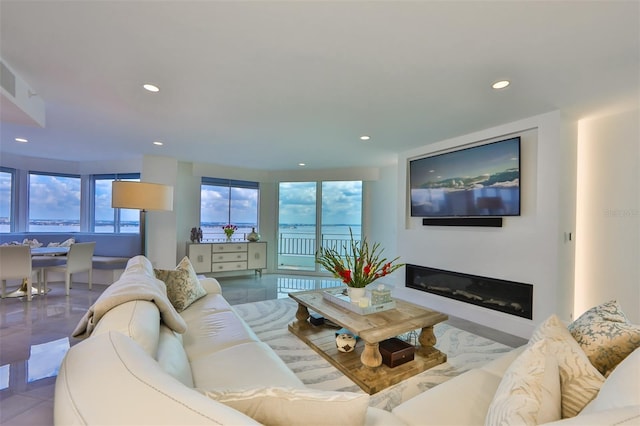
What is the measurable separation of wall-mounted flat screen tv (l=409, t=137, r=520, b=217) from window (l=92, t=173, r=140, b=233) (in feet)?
17.9

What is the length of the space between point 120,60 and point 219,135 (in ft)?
5.74

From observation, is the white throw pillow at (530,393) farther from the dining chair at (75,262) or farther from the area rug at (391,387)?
the dining chair at (75,262)

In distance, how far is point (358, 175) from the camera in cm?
586

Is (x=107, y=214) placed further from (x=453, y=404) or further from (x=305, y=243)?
(x=453, y=404)

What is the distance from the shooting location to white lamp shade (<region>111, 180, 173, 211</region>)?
9.69 feet

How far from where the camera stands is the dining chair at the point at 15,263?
12.0 ft

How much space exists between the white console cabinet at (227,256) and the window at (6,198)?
3319mm

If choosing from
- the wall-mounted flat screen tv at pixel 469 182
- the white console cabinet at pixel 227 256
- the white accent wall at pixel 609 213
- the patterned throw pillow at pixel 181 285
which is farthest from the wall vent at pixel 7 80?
the white accent wall at pixel 609 213

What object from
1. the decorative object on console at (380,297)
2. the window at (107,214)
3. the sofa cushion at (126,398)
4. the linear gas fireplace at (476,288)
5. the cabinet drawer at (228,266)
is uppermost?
the window at (107,214)

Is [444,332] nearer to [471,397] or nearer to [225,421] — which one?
[471,397]

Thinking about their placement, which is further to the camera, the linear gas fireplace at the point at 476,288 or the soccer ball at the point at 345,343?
the linear gas fireplace at the point at 476,288

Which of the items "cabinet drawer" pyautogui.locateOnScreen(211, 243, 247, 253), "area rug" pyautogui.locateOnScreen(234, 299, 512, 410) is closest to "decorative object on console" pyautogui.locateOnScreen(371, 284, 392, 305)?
"area rug" pyautogui.locateOnScreen(234, 299, 512, 410)

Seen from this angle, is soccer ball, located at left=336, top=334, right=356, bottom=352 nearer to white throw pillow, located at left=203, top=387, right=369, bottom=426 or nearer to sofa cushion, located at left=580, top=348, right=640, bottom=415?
white throw pillow, located at left=203, top=387, right=369, bottom=426

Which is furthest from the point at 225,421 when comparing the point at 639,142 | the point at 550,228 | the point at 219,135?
the point at 639,142
